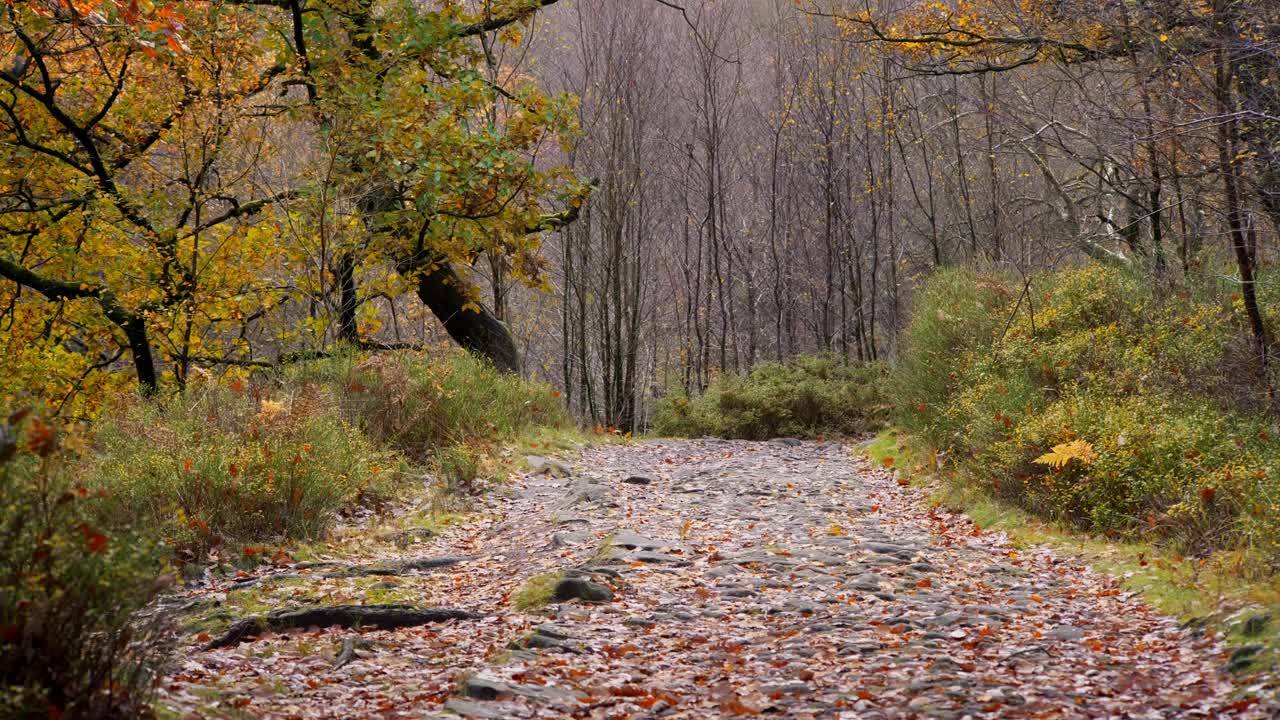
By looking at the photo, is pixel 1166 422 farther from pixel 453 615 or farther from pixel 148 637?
pixel 148 637

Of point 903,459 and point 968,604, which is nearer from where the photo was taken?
point 968,604

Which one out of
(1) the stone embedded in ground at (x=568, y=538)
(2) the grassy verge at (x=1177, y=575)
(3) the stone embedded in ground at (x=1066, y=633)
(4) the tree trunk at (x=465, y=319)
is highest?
(4) the tree trunk at (x=465, y=319)

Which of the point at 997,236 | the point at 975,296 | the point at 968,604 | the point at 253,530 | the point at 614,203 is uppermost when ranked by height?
the point at 614,203

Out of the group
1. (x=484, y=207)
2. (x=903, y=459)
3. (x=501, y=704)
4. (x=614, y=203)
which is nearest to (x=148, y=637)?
(x=501, y=704)

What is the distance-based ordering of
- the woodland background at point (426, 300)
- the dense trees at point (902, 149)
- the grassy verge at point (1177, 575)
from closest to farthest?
1. the grassy verge at point (1177, 575)
2. the woodland background at point (426, 300)
3. the dense trees at point (902, 149)

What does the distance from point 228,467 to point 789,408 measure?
1041cm

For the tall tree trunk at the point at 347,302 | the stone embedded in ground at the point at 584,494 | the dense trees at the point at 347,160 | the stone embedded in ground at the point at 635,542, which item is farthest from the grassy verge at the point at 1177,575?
the tall tree trunk at the point at 347,302

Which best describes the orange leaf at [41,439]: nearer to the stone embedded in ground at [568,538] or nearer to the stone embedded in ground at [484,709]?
the stone embedded in ground at [484,709]

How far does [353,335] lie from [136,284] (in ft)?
8.07

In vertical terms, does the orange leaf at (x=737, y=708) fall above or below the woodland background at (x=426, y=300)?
below

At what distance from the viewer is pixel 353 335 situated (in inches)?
479

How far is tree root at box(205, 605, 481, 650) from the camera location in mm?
5418

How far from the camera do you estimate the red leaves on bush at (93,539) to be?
294 centimetres

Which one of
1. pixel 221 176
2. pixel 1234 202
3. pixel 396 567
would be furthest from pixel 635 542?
pixel 221 176
